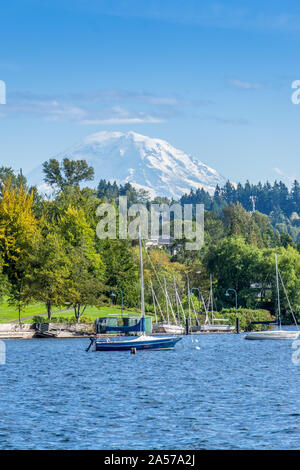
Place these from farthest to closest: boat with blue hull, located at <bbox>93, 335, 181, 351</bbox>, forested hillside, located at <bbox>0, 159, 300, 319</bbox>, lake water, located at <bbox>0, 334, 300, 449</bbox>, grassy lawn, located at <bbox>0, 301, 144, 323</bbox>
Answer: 1. grassy lawn, located at <bbox>0, 301, 144, 323</bbox>
2. forested hillside, located at <bbox>0, 159, 300, 319</bbox>
3. boat with blue hull, located at <bbox>93, 335, 181, 351</bbox>
4. lake water, located at <bbox>0, 334, 300, 449</bbox>

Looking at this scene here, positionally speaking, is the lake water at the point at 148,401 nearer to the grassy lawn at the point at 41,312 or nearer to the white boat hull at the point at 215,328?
the grassy lawn at the point at 41,312

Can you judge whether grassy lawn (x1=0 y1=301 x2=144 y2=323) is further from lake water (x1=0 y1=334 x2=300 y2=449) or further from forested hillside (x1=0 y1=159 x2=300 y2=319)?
lake water (x1=0 y1=334 x2=300 y2=449)

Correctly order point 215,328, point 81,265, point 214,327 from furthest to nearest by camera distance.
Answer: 1. point 215,328
2. point 214,327
3. point 81,265

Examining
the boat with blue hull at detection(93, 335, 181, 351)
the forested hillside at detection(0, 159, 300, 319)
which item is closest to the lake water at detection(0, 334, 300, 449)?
the boat with blue hull at detection(93, 335, 181, 351)

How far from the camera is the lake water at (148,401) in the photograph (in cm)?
3762

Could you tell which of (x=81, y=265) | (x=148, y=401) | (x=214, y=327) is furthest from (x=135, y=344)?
(x=214, y=327)

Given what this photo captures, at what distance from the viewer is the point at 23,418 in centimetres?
4372

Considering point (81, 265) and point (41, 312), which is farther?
point (41, 312)

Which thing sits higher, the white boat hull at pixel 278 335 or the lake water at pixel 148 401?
the white boat hull at pixel 278 335

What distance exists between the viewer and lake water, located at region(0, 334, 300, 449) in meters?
37.6

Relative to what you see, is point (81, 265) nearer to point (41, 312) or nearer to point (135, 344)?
point (41, 312)

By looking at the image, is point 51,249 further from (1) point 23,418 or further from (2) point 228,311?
(1) point 23,418

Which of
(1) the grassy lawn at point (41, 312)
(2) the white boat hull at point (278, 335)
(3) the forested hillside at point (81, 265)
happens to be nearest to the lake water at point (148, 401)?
(2) the white boat hull at point (278, 335)

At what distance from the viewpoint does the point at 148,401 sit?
51.2m
